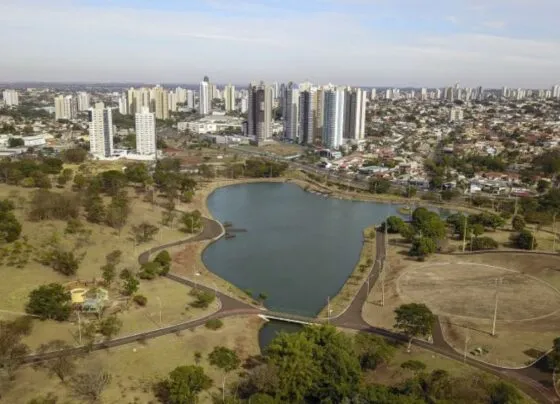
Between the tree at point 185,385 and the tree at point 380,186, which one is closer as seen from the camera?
the tree at point 185,385

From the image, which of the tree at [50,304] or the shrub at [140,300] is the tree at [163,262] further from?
the tree at [50,304]

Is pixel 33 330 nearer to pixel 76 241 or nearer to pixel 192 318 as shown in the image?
pixel 192 318

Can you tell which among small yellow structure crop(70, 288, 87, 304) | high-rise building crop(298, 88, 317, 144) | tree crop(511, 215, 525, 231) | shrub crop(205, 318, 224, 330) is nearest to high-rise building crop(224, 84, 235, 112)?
high-rise building crop(298, 88, 317, 144)

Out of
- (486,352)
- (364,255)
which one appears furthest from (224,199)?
(486,352)

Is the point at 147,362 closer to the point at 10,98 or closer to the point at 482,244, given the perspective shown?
the point at 482,244

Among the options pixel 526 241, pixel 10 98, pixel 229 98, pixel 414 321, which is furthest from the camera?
pixel 229 98

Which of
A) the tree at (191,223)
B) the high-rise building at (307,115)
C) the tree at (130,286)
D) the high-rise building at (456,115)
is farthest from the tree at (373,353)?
the high-rise building at (456,115)

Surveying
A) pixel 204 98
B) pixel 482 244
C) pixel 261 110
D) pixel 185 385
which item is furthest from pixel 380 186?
pixel 204 98
